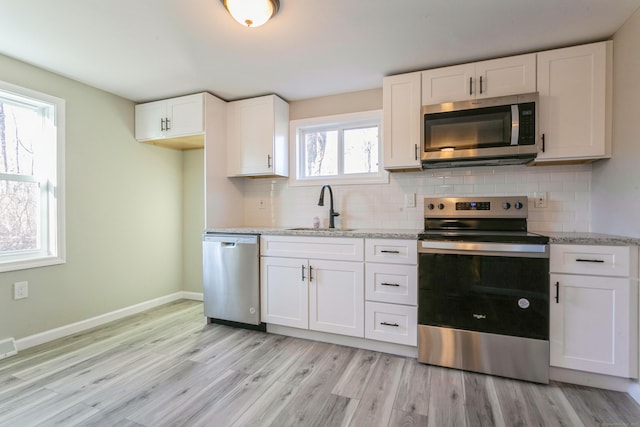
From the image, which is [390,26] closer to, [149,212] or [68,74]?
[68,74]

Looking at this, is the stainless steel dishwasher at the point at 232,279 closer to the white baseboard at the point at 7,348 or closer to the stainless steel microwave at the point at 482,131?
the white baseboard at the point at 7,348

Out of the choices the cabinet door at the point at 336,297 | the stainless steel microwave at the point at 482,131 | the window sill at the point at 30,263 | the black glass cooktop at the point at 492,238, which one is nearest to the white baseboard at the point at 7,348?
the window sill at the point at 30,263

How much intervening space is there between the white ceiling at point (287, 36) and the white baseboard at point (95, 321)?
2225 mm

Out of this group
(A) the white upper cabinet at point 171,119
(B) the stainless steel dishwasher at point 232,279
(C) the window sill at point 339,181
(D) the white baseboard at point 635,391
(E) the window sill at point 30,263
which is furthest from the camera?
(A) the white upper cabinet at point 171,119

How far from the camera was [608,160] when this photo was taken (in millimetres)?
2180

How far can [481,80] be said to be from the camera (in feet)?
7.80

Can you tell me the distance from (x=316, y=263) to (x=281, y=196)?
1103 mm

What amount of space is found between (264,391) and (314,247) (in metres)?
1.10

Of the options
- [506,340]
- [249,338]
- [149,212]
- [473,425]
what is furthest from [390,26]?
[149,212]

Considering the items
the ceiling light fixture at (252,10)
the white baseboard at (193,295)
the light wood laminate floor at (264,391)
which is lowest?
the light wood laminate floor at (264,391)

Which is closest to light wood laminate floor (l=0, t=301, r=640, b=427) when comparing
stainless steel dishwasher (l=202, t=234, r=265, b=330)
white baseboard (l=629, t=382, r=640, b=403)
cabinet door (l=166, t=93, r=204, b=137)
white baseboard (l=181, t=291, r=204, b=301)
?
white baseboard (l=629, t=382, r=640, b=403)

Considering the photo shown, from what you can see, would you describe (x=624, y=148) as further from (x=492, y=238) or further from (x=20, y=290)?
(x=20, y=290)

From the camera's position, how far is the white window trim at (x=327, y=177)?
9.82ft

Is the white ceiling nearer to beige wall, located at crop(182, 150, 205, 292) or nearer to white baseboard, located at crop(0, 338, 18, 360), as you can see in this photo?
beige wall, located at crop(182, 150, 205, 292)
